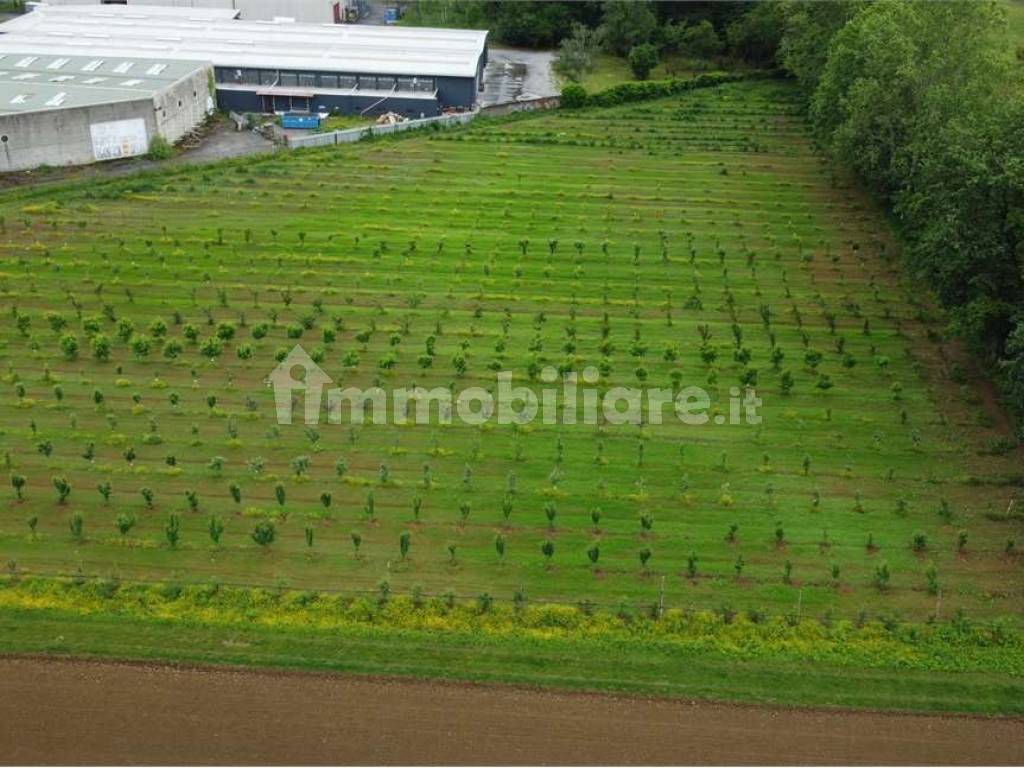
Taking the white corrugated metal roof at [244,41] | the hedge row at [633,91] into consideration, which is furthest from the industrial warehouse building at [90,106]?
the hedge row at [633,91]

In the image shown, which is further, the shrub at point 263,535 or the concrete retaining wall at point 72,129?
the concrete retaining wall at point 72,129

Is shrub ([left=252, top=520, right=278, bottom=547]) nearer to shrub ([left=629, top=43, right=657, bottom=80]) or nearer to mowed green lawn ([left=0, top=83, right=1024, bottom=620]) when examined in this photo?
mowed green lawn ([left=0, top=83, right=1024, bottom=620])

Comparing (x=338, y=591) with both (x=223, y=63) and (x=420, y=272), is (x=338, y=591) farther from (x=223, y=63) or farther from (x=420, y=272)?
(x=223, y=63)

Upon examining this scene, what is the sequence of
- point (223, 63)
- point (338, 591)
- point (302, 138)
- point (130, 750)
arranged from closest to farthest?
1. point (130, 750)
2. point (338, 591)
3. point (302, 138)
4. point (223, 63)

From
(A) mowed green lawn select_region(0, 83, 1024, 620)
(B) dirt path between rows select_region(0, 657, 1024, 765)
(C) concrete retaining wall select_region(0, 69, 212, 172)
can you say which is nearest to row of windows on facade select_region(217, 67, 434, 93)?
(C) concrete retaining wall select_region(0, 69, 212, 172)

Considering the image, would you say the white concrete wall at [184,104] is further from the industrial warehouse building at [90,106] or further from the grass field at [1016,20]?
the grass field at [1016,20]

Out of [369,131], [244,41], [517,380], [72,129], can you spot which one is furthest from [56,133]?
[517,380]

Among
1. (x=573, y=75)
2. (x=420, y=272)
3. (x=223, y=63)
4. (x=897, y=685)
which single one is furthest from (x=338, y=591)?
(x=573, y=75)
